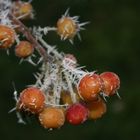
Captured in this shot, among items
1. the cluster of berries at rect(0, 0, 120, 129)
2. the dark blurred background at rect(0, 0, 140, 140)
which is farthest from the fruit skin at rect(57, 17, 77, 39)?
the dark blurred background at rect(0, 0, 140, 140)

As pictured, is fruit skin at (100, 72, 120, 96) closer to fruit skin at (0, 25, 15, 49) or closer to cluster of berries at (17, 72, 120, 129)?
cluster of berries at (17, 72, 120, 129)

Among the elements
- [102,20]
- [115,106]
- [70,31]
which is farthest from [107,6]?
[70,31]

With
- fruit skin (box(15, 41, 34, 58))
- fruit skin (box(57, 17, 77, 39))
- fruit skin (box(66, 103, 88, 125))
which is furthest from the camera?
fruit skin (box(57, 17, 77, 39))

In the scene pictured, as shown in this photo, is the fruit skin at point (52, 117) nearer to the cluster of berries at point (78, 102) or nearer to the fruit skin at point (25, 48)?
the cluster of berries at point (78, 102)

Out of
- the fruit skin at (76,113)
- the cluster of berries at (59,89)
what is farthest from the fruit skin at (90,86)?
the fruit skin at (76,113)

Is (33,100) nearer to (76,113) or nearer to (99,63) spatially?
(76,113)

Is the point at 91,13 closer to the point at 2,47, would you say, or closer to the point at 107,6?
the point at 107,6
